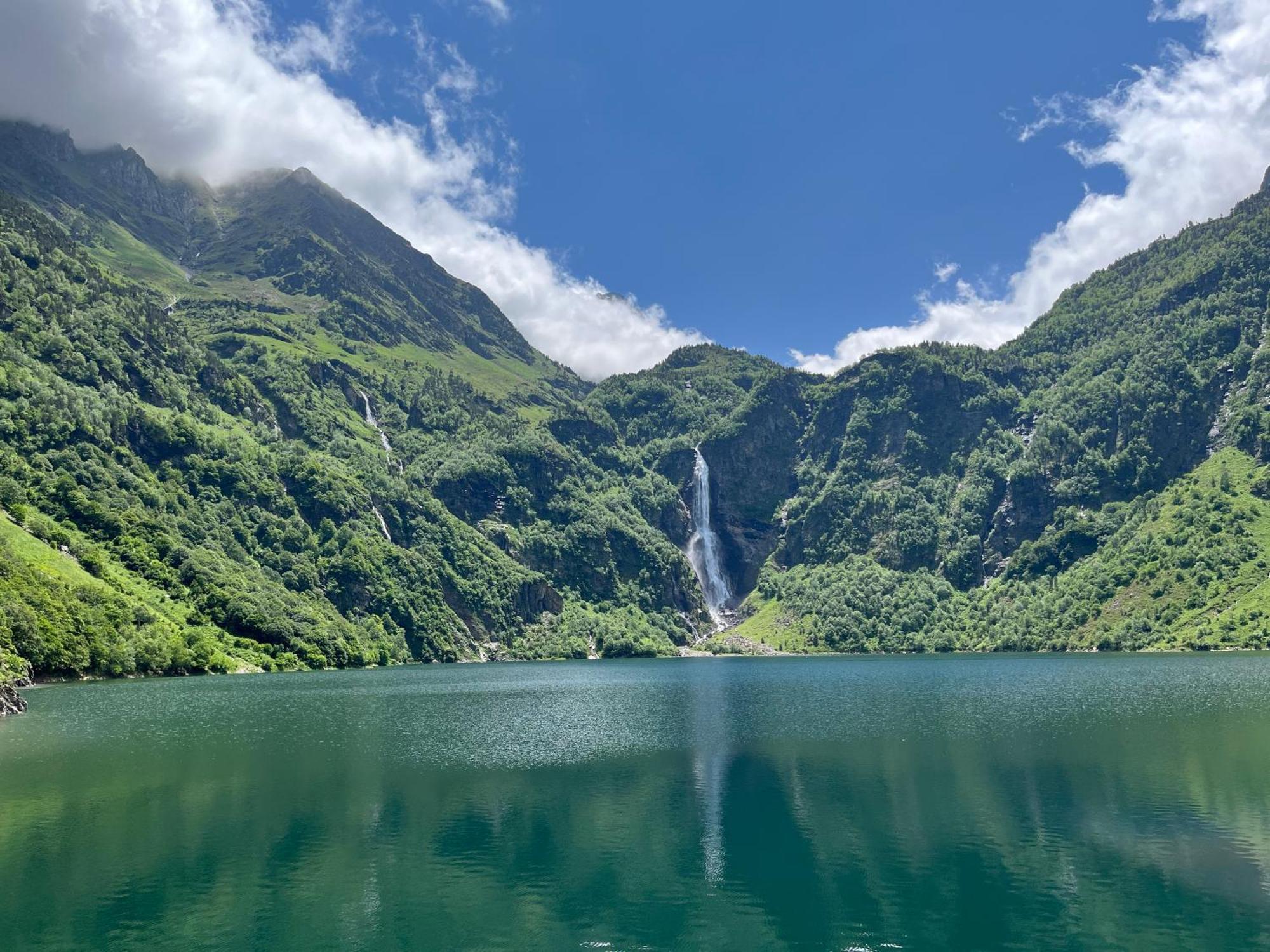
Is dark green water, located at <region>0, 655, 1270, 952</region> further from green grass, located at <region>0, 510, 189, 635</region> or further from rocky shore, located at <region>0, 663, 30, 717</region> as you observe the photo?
green grass, located at <region>0, 510, 189, 635</region>

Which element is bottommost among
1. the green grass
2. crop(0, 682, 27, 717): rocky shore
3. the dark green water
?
the dark green water

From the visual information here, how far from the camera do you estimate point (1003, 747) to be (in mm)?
72375

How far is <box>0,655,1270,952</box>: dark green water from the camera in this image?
33.5 meters

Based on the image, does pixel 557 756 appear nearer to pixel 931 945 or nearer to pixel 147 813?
pixel 147 813

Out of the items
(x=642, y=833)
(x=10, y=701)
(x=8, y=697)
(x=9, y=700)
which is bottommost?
(x=642, y=833)

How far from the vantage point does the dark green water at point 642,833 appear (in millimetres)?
33500

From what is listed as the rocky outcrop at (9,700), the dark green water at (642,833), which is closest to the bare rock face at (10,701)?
the rocky outcrop at (9,700)

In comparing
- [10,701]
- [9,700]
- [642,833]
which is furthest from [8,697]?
[642,833]

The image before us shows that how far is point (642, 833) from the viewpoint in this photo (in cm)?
4744

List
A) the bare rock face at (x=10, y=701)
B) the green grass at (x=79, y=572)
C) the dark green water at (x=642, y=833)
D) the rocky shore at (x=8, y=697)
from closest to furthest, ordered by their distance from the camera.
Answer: the dark green water at (x=642, y=833) < the bare rock face at (x=10, y=701) < the rocky shore at (x=8, y=697) < the green grass at (x=79, y=572)

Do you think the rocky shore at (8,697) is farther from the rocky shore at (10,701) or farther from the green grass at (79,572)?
the green grass at (79,572)

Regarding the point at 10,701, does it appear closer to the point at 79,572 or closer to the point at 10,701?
the point at 10,701

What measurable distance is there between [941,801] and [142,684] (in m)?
126

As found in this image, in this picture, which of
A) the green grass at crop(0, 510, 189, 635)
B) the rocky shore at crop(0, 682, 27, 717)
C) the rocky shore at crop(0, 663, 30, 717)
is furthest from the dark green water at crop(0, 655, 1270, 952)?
the green grass at crop(0, 510, 189, 635)
